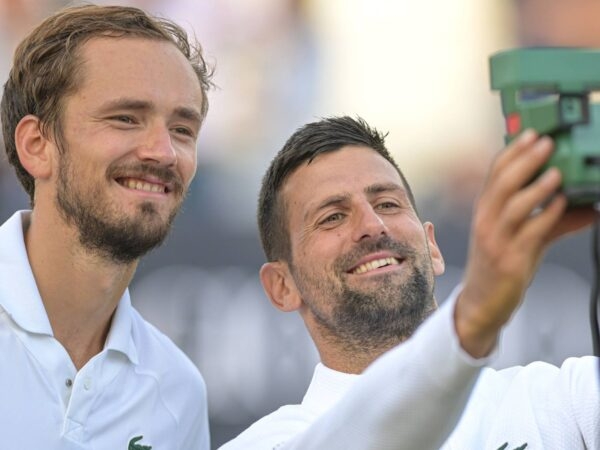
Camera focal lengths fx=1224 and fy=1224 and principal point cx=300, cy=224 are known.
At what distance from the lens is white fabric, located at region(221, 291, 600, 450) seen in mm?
1738

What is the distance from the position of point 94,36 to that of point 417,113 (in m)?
3.50

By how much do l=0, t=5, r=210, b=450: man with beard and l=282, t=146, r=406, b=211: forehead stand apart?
284 mm

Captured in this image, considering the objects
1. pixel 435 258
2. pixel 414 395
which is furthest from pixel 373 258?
pixel 414 395

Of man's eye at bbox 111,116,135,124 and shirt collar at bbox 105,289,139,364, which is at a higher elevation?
man's eye at bbox 111,116,135,124

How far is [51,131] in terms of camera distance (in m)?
3.22

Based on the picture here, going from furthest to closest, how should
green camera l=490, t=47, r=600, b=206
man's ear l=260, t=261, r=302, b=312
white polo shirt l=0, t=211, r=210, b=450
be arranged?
man's ear l=260, t=261, r=302, b=312, white polo shirt l=0, t=211, r=210, b=450, green camera l=490, t=47, r=600, b=206

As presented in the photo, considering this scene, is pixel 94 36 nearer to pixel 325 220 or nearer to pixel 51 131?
pixel 51 131

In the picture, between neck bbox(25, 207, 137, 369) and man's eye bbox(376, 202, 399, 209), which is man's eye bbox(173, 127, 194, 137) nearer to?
neck bbox(25, 207, 137, 369)

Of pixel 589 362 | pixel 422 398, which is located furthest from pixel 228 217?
pixel 422 398

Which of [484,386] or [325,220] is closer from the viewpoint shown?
[484,386]

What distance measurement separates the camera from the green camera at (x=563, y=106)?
154 centimetres

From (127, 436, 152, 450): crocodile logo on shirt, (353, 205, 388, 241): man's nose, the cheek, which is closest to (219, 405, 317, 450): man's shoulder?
(127, 436, 152, 450): crocodile logo on shirt

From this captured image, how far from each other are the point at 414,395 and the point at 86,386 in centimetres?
142

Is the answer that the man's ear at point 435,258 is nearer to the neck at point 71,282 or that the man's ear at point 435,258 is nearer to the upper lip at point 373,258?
the upper lip at point 373,258
